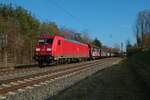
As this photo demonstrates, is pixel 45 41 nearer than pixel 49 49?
No

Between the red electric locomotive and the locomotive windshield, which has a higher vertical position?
the locomotive windshield

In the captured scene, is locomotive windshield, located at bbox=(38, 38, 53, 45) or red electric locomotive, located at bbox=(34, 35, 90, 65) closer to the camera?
red electric locomotive, located at bbox=(34, 35, 90, 65)

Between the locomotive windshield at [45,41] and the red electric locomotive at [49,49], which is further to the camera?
the locomotive windshield at [45,41]

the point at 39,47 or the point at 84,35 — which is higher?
the point at 84,35

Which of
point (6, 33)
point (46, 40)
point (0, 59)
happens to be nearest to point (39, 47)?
point (46, 40)

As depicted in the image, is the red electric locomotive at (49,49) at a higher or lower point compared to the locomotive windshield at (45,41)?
lower

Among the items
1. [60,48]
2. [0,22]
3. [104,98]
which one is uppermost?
[0,22]

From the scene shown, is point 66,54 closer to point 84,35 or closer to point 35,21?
point 35,21

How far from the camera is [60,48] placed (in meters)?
35.5

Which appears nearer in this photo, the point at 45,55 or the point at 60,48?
the point at 45,55

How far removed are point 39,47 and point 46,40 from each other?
A: 1137 millimetres

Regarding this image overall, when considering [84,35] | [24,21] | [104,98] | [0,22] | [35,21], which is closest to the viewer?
[104,98]

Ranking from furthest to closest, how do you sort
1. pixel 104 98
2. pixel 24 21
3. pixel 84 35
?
pixel 84 35
pixel 24 21
pixel 104 98

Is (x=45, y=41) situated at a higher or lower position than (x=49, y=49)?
higher
